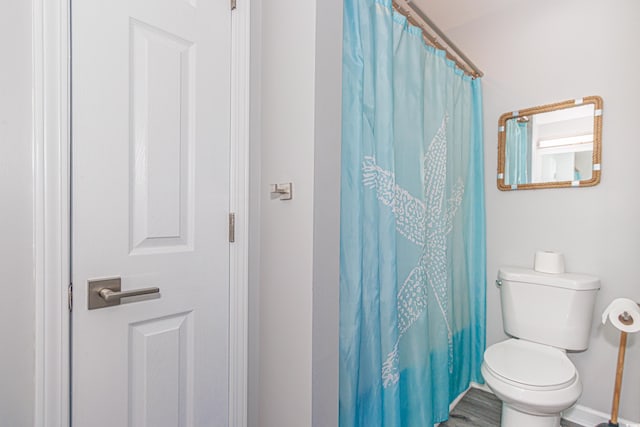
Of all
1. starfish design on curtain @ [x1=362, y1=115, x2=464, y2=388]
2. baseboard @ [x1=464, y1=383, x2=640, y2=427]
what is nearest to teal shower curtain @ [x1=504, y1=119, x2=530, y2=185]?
starfish design on curtain @ [x1=362, y1=115, x2=464, y2=388]

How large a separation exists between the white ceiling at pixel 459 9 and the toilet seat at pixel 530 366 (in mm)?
2032

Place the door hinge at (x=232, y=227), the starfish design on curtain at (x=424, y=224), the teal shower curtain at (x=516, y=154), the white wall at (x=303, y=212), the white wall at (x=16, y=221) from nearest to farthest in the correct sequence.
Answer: the white wall at (x=16, y=221), the white wall at (x=303, y=212), the door hinge at (x=232, y=227), the starfish design on curtain at (x=424, y=224), the teal shower curtain at (x=516, y=154)

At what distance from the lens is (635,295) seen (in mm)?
1566

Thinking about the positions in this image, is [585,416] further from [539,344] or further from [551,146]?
[551,146]

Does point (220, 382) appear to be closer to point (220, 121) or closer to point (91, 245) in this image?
point (91, 245)

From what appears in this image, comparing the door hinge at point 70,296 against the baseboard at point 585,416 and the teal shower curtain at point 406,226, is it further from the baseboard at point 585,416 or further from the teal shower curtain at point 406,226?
the baseboard at point 585,416

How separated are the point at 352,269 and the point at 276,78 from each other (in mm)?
736

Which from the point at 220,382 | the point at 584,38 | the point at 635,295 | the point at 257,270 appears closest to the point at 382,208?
the point at 257,270

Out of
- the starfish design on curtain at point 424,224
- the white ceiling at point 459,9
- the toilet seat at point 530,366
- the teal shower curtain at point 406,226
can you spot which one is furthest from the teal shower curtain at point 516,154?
the toilet seat at point 530,366

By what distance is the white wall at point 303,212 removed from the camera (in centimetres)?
94

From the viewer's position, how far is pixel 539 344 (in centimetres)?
166

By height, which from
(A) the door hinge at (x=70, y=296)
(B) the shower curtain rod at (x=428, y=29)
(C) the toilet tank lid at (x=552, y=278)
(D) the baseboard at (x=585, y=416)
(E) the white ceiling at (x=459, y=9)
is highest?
(E) the white ceiling at (x=459, y=9)

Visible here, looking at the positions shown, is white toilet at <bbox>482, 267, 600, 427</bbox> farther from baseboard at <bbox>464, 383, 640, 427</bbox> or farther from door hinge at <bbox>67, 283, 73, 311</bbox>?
door hinge at <bbox>67, 283, 73, 311</bbox>

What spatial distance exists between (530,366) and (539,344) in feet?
0.95
